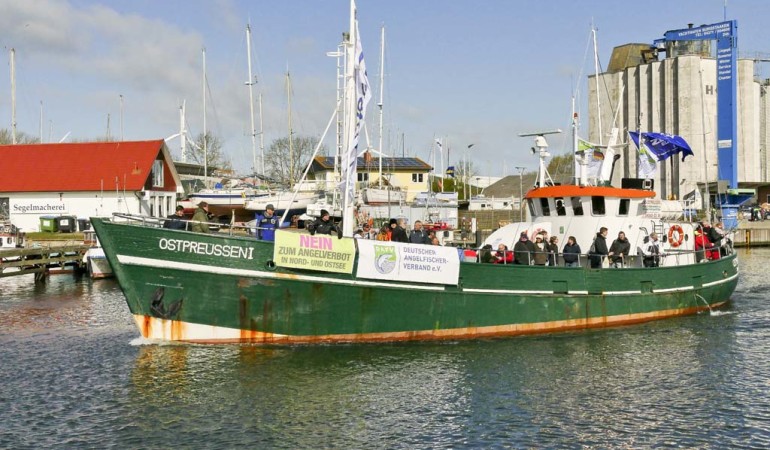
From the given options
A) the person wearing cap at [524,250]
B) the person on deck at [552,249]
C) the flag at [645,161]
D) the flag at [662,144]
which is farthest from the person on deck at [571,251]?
the flag at [662,144]

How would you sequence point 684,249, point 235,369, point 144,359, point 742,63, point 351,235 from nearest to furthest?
point 235,369
point 144,359
point 351,235
point 684,249
point 742,63

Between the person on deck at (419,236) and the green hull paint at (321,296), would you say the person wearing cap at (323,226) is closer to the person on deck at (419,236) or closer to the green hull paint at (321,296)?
the green hull paint at (321,296)

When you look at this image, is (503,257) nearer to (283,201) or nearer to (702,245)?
(702,245)

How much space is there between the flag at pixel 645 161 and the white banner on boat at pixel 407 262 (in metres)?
10.6

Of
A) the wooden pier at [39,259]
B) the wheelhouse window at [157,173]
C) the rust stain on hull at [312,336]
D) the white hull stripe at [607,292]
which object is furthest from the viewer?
the wheelhouse window at [157,173]

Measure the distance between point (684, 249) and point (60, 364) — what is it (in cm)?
1760

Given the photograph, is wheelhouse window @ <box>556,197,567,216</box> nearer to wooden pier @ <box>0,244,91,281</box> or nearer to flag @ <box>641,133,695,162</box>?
flag @ <box>641,133,695,162</box>

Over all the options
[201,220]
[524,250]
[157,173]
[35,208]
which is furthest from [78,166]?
[524,250]

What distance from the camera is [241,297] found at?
658 inches

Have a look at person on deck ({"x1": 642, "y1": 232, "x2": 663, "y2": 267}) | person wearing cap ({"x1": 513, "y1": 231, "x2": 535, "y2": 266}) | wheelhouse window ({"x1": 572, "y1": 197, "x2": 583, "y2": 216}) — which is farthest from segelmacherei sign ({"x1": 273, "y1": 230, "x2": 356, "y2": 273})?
person on deck ({"x1": 642, "y1": 232, "x2": 663, "y2": 267})

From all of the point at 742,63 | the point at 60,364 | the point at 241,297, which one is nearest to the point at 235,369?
the point at 241,297

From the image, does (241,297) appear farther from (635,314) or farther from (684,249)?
(684,249)

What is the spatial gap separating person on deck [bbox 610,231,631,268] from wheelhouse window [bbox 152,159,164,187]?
33930mm

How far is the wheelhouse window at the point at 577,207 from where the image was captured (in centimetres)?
2252
